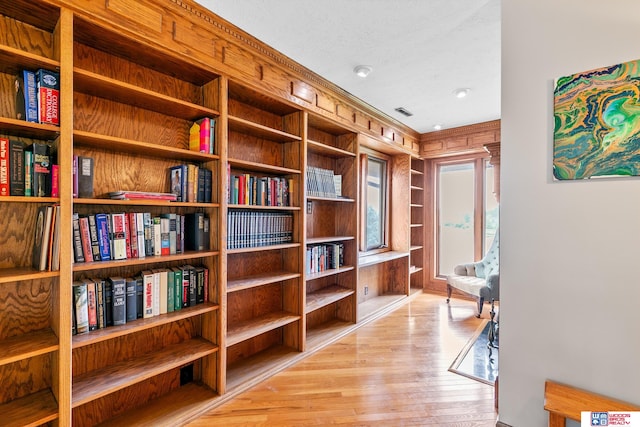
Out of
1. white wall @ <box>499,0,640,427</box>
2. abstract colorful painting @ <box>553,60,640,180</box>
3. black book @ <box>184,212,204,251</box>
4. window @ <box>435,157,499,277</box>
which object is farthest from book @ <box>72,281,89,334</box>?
window @ <box>435,157,499,277</box>

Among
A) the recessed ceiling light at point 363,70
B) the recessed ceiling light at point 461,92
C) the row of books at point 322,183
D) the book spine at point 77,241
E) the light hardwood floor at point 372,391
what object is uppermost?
the recessed ceiling light at point 363,70

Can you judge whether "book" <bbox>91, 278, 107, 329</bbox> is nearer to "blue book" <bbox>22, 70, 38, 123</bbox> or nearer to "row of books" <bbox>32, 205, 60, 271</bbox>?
"row of books" <bbox>32, 205, 60, 271</bbox>

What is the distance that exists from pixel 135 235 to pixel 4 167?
0.66 m

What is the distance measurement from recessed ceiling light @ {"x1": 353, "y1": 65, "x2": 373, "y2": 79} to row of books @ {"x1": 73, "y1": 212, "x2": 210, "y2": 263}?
185cm

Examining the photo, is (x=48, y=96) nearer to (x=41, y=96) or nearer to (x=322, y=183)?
(x=41, y=96)

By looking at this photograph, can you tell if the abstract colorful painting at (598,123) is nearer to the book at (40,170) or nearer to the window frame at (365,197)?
the book at (40,170)

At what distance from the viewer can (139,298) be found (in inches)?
74.1

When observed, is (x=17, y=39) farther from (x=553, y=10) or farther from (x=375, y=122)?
(x=375, y=122)

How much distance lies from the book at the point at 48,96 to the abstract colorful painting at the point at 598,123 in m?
2.50

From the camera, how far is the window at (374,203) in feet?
14.2

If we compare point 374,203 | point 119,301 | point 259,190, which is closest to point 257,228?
point 259,190

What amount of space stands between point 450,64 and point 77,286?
3.14 meters

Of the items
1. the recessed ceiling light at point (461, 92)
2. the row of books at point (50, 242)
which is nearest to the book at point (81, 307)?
the row of books at point (50, 242)

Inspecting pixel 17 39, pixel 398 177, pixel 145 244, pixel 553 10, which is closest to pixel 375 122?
pixel 398 177
